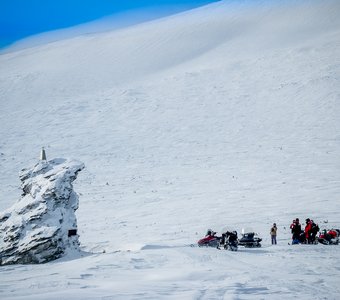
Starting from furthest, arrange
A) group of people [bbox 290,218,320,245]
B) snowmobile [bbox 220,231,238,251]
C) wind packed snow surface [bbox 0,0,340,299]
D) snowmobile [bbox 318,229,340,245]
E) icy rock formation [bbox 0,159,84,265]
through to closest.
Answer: group of people [bbox 290,218,320,245] → snowmobile [bbox 318,229,340,245] → snowmobile [bbox 220,231,238,251] → icy rock formation [bbox 0,159,84,265] → wind packed snow surface [bbox 0,0,340,299]

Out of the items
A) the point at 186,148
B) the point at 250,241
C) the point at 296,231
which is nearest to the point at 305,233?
the point at 296,231

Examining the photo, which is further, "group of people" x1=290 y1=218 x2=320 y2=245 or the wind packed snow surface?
"group of people" x1=290 y1=218 x2=320 y2=245

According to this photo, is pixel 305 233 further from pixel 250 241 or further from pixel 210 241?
pixel 210 241

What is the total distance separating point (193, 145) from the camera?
37469 mm

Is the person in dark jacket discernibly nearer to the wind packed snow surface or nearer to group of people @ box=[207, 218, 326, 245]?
group of people @ box=[207, 218, 326, 245]

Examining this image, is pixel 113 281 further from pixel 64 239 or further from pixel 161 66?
pixel 161 66

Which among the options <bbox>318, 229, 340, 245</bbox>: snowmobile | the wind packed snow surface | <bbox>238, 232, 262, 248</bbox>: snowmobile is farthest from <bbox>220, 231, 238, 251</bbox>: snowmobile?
<bbox>318, 229, 340, 245</bbox>: snowmobile

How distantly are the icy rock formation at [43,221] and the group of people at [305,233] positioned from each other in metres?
8.52

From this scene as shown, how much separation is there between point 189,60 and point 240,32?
17.7 metres

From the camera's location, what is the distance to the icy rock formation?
1383 cm

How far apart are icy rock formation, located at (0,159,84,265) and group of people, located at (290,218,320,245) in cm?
852

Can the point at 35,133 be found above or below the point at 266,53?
below

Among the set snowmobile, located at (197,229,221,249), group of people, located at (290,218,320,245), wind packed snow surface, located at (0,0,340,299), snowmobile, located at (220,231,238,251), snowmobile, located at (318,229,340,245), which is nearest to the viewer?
wind packed snow surface, located at (0,0,340,299)

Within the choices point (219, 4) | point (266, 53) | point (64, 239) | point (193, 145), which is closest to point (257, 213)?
point (64, 239)
